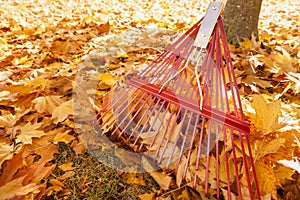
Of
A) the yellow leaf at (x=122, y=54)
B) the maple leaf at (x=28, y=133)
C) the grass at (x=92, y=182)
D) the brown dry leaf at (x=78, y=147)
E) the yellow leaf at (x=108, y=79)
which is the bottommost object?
the grass at (x=92, y=182)

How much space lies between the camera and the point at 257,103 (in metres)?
0.93

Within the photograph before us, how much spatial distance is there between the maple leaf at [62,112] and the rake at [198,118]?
151 mm

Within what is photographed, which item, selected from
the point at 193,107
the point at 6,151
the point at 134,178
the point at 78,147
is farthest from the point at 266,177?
the point at 6,151

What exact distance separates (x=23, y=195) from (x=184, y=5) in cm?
327

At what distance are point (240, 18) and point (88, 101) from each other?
4.09 feet

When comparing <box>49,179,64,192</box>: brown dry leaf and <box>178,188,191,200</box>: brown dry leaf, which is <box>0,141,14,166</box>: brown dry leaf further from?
<box>178,188,191,200</box>: brown dry leaf

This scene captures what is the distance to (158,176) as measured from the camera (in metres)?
1.06

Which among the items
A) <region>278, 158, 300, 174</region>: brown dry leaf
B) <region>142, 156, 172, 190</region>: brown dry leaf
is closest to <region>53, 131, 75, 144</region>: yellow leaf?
<region>142, 156, 172, 190</region>: brown dry leaf

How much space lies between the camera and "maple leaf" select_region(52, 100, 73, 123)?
1.21 m

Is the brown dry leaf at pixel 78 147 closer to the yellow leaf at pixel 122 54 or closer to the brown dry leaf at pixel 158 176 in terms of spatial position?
the brown dry leaf at pixel 158 176

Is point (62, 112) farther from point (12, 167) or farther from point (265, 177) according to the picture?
point (265, 177)

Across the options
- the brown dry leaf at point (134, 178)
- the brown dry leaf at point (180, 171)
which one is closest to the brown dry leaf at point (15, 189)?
the brown dry leaf at point (134, 178)

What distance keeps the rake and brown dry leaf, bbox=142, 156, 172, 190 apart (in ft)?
0.13

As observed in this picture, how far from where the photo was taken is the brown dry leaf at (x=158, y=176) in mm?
1024
